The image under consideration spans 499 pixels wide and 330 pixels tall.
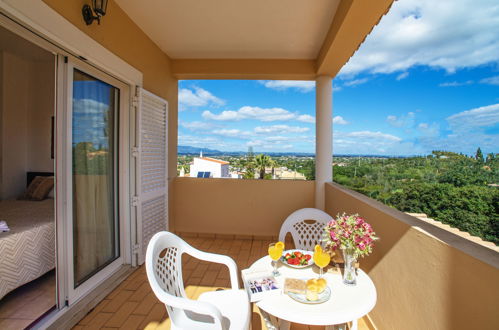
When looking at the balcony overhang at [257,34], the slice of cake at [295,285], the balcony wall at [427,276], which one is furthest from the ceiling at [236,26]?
the slice of cake at [295,285]

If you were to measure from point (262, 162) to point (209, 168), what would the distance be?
894mm

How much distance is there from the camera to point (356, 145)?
3.23 metres

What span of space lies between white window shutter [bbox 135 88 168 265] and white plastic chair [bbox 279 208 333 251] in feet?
5.70

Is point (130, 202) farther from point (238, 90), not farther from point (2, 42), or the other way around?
point (238, 90)

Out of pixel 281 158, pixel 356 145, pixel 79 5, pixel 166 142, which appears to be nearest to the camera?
pixel 79 5

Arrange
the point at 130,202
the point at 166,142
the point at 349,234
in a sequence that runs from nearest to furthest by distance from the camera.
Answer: the point at 349,234 < the point at 130,202 < the point at 166,142

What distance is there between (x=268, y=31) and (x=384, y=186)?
2.09 m

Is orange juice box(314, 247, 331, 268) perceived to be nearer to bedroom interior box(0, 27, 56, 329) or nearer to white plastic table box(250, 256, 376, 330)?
white plastic table box(250, 256, 376, 330)

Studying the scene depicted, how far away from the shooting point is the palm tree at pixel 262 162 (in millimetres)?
4277

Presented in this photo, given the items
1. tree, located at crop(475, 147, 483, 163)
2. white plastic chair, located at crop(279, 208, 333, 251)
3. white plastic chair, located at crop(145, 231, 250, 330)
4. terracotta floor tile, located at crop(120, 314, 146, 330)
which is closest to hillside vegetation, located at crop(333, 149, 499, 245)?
tree, located at crop(475, 147, 483, 163)

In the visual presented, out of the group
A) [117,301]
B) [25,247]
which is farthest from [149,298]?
[25,247]

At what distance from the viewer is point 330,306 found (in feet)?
3.93

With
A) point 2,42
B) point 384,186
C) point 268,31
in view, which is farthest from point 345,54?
point 2,42

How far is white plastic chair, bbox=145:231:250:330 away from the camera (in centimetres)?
126
